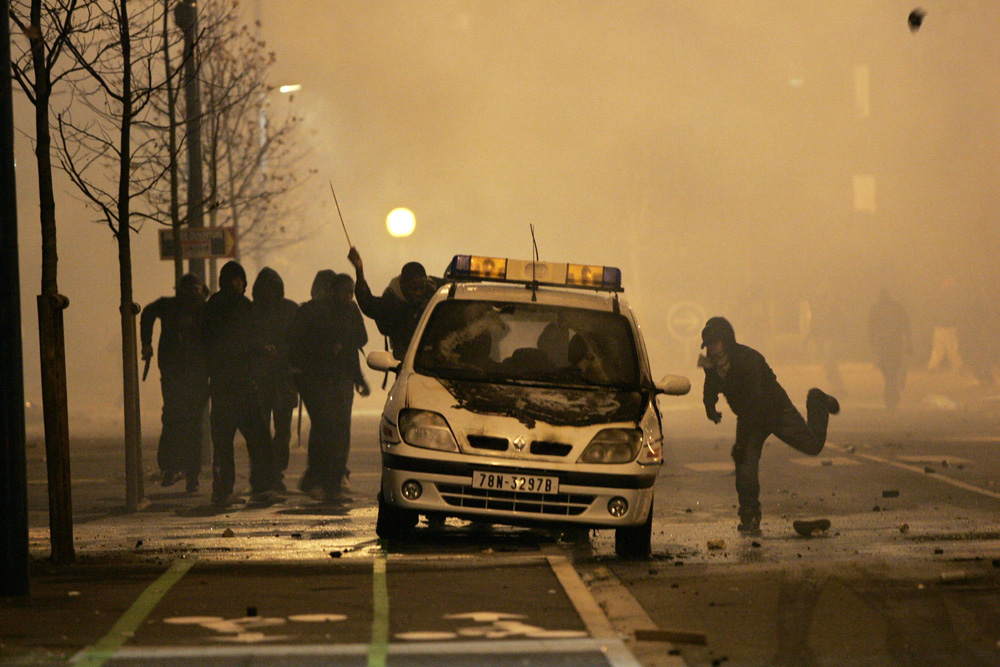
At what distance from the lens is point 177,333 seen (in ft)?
47.7

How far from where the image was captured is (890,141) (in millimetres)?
53312

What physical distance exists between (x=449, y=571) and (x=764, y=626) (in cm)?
213

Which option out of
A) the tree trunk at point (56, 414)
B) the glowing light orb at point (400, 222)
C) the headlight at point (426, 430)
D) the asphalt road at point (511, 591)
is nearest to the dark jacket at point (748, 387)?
the asphalt road at point (511, 591)

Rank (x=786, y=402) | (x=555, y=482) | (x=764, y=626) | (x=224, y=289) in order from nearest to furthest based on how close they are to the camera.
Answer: (x=764, y=626) → (x=555, y=482) → (x=786, y=402) → (x=224, y=289)

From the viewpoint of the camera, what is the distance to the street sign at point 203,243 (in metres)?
15.5

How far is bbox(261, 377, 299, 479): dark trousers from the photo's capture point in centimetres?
1362

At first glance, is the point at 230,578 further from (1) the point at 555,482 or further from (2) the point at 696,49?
(2) the point at 696,49

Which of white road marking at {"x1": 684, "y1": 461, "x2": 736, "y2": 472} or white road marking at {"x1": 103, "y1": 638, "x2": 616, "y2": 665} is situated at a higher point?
white road marking at {"x1": 103, "y1": 638, "x2": 616, "y2": 665}

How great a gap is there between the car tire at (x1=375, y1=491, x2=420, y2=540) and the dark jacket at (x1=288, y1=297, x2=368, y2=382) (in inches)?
152

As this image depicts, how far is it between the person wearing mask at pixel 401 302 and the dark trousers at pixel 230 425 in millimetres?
1361

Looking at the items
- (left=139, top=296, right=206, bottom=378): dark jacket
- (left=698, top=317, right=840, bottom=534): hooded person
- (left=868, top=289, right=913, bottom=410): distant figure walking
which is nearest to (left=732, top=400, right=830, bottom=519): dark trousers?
(left=698, top=317, right=840, bottom=534): hooded person

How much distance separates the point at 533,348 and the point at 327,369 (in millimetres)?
4007

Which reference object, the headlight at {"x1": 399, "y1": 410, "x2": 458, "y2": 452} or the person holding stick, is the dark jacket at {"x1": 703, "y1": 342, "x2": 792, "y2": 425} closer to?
the person holding stick

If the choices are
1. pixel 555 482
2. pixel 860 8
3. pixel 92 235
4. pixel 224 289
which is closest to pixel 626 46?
pixel 860 8
